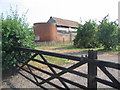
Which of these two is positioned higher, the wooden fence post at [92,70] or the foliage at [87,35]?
the foliage at [87,35]

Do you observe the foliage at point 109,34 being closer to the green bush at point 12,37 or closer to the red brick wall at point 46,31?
the green bush at point 12,37

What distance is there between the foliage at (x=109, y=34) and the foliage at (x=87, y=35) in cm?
266

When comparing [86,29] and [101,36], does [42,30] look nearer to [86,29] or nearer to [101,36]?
[86,29]

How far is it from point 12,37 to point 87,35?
10927 millimetres

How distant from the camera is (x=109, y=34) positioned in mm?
9961

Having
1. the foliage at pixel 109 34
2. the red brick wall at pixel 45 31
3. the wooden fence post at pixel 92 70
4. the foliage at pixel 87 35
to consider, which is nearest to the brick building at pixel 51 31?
the red brick wall at pixel 45 31

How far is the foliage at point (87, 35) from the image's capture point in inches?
524

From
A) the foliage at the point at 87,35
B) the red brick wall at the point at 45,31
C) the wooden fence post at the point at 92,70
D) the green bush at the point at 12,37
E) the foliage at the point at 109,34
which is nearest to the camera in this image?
the wooden fence post at the point at 92,70

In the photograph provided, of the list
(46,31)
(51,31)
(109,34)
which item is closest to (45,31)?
(46,31)

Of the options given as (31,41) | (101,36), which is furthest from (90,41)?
(31,41)

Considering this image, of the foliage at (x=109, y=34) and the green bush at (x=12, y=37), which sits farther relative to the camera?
the foliage at (x=109, y=34)

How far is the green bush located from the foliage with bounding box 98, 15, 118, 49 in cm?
789

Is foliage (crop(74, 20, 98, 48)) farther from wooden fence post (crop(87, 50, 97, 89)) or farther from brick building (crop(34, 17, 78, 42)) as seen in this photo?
wooden fence post (crop(87, 50, 97, 89))

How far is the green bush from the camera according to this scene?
3559 millimetres
